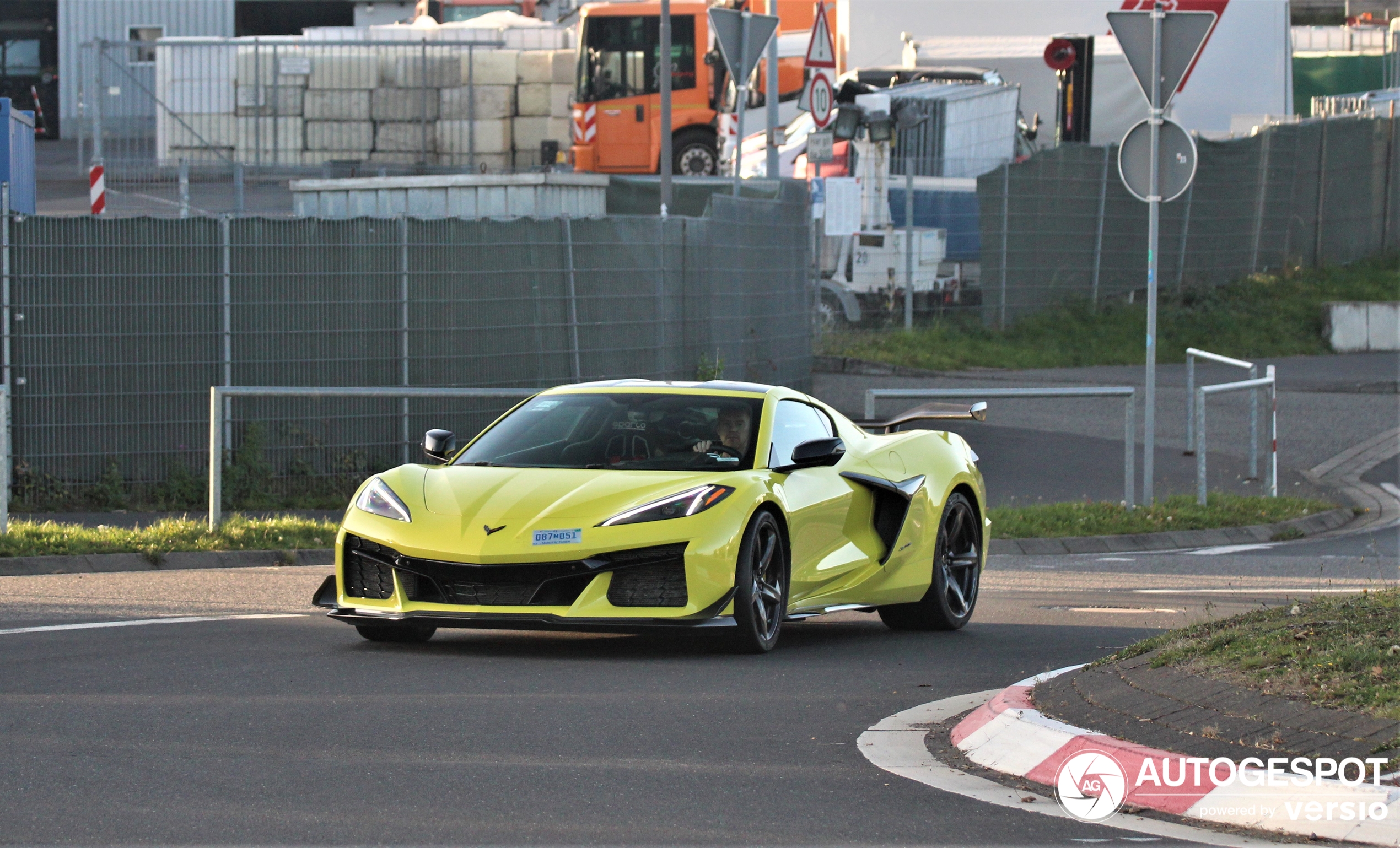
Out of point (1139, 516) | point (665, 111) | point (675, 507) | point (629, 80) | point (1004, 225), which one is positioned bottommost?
point (1139, 516)

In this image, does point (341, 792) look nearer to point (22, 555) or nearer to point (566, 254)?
point (22, 555)

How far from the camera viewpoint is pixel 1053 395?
49.7 feet

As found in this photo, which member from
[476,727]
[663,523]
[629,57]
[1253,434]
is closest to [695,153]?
[629,57]

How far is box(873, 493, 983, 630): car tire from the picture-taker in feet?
31.6

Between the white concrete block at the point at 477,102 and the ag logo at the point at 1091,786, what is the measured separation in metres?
34.9

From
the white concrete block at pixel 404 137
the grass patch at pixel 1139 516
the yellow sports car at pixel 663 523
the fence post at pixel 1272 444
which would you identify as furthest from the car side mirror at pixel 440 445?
the white concrete block at pixel 404 137

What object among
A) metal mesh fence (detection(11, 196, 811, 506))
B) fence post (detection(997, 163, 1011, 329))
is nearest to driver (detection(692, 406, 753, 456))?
metal mesh fence (detection(11, 196, 811, 506))

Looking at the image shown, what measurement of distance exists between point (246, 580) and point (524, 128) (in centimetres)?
2943

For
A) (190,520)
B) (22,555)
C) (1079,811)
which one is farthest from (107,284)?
(1079,811)

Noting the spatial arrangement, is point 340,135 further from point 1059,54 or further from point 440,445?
point 440,445

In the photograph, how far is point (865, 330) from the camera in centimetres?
2717

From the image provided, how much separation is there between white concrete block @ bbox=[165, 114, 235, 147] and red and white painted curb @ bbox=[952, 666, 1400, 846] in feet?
112

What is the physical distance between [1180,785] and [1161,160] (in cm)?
1000

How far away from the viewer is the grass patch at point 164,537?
39.8ft
